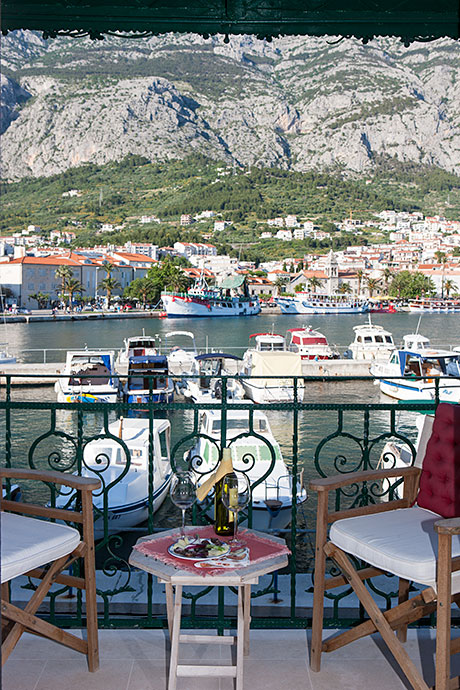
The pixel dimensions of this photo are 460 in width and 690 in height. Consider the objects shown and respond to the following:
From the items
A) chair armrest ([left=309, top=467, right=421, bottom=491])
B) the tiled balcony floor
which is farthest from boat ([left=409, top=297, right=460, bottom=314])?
the tiled balcony floor

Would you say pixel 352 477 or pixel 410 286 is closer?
pixel 352 477

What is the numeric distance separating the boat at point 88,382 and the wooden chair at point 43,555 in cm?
1480

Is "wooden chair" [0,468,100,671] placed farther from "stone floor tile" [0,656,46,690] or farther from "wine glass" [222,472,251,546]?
"wine glass" [222,472,251,546]

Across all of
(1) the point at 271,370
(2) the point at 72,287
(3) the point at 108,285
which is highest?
(3) the point at 108,285

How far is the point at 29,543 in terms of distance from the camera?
1.73 metres

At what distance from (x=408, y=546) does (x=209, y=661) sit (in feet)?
2.58

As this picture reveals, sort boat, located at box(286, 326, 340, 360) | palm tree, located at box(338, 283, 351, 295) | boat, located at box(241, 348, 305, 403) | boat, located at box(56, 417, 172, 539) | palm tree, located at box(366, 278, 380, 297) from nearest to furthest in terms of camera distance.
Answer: boat, located at box(56, 417, 172, 539), boat, located at box(241, 348, 305, 403), boat, located at box(286, 326, 340, 360), palm tree, located at box(366, 278, 380, 297), palm tree, located at box(338, 283, 351, 295)

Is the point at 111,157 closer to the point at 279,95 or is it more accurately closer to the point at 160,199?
the point at 160,199

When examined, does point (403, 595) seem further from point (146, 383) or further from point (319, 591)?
point (146, 383)

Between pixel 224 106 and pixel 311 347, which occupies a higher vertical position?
pixel 224 106

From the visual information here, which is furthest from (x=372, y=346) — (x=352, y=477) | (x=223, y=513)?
(x=223, y=513)

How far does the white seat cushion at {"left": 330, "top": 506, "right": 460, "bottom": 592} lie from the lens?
1.68m

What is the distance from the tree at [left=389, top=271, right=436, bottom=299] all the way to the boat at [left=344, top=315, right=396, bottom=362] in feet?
212

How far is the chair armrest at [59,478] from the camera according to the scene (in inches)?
76.8
